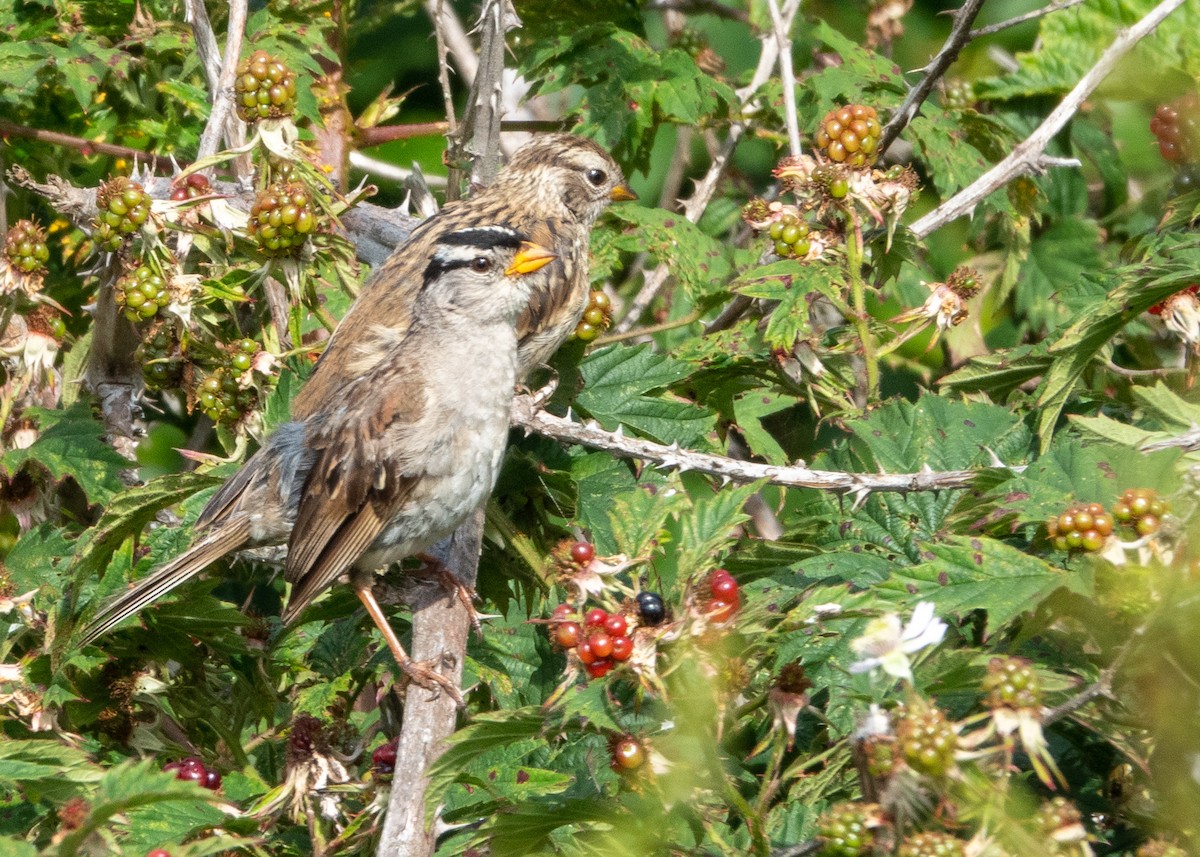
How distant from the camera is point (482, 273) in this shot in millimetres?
3707

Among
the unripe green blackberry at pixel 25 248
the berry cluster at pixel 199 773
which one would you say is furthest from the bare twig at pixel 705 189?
the berry cluster at pixel 199 773

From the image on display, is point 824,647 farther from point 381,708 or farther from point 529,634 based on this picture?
point 381,708

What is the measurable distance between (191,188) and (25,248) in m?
0.46

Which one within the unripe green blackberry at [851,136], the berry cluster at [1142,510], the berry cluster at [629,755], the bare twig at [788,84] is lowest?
the berry cluster at [629,755]

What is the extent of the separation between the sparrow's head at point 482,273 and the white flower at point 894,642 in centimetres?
192

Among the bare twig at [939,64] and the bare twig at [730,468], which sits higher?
the bare twig at [939,64]

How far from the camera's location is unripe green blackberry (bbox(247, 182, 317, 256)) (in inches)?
130

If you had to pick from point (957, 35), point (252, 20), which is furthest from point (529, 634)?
point (252, 20)

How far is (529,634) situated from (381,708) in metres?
0.43

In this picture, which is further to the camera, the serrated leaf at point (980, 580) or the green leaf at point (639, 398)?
the green leaf at point (639, 398)

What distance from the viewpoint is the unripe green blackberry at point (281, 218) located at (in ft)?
10.9

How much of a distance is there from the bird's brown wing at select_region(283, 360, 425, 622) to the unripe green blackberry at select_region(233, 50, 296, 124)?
29.9 inches

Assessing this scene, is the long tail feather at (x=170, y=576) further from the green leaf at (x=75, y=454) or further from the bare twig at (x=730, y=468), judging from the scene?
the bare twig at (x=730, y=468)

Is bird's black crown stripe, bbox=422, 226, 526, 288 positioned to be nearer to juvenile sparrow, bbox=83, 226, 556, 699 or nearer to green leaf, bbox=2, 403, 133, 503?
juvenile sparrow, bbox=83, 226, 556, 699
